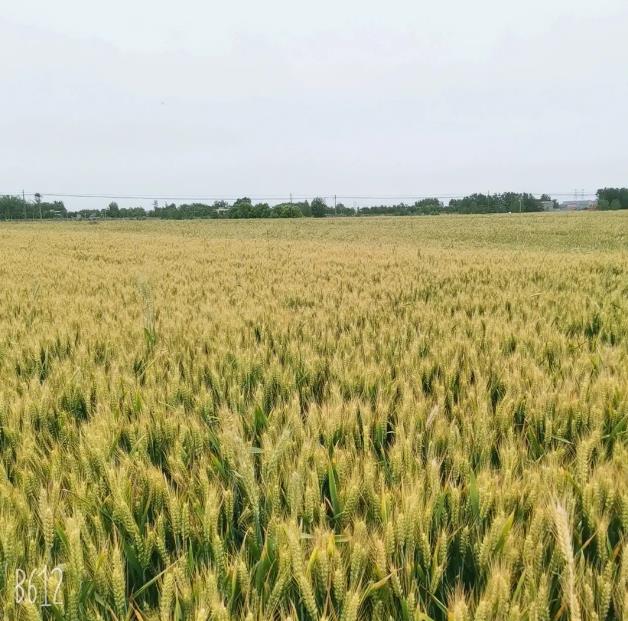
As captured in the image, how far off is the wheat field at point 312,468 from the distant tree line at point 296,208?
63082 millimetres

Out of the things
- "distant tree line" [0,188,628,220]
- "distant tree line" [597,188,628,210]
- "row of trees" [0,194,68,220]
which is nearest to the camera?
"distant tree line" [0,188,628,220]

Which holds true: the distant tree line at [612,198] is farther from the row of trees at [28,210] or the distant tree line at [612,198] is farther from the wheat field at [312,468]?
the wheat field at [312,468]

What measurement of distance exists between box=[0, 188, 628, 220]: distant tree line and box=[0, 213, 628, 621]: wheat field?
6308 cm

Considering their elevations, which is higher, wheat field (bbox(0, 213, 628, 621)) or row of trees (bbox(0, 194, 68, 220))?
row of trees (bbox(0, 194, 68, 220))

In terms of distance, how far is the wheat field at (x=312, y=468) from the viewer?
2.98ft

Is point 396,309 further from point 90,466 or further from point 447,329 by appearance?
point 90,466

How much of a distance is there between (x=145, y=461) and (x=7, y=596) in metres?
0.56

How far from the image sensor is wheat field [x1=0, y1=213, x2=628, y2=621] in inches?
35.7

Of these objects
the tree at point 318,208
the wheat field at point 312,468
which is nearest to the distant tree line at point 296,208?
the tree at point 318,208

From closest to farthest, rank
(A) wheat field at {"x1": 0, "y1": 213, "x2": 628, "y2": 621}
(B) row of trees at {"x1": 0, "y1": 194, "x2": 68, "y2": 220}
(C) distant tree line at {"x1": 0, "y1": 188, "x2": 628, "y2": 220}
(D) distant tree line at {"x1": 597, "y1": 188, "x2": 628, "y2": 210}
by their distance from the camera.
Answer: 1. (A) wheat field at {"x1": 0, "y1": 213, "x2": 628, "y2": 621}
2. (C) distant tree line at {"x1": 0, "y1": 188, "x2": 628, "y2": 220}
3. (B) row of trees at {"x1": 0, "y1": 194, "x2": 68, "y2": 220}
4. (D) distant tree line at {"x1": 597, "y1": 188, "x2": 628, "y2": 210}

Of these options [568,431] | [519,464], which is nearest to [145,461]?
[519,464]

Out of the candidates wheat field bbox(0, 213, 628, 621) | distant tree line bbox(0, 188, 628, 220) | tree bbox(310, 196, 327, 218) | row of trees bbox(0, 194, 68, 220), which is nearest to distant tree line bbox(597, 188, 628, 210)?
distant tree line bbox(0, 188, 628, 220)

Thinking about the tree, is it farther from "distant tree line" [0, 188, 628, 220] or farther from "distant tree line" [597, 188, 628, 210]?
"distant tree line" [597, 188, 628, 210]

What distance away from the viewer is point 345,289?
4707 mm
